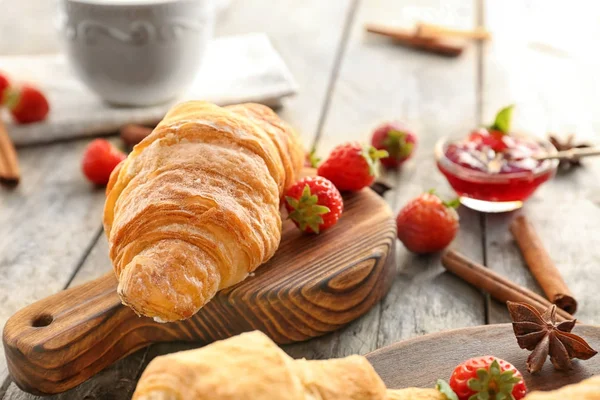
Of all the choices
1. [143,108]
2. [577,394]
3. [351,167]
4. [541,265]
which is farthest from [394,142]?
[577,394]

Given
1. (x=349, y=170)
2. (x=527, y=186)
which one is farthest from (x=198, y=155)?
(x=527, y=186)

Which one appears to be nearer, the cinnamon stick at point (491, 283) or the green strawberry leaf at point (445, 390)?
the green strawberry leaf at point (445, 390)

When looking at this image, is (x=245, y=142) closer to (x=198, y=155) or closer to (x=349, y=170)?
(x=198, y=155)

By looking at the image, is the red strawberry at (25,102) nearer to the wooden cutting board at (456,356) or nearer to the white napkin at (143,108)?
the white napkin at (143,108)

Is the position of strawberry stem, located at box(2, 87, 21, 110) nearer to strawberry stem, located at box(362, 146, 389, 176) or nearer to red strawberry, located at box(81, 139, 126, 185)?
red strawberry, located at box(81, 139, 126, 185)

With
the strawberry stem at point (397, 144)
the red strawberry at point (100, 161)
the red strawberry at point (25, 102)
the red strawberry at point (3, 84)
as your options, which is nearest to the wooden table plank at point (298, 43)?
the red strawberry at point (100, 161)

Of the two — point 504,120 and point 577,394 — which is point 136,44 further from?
point 577,394
